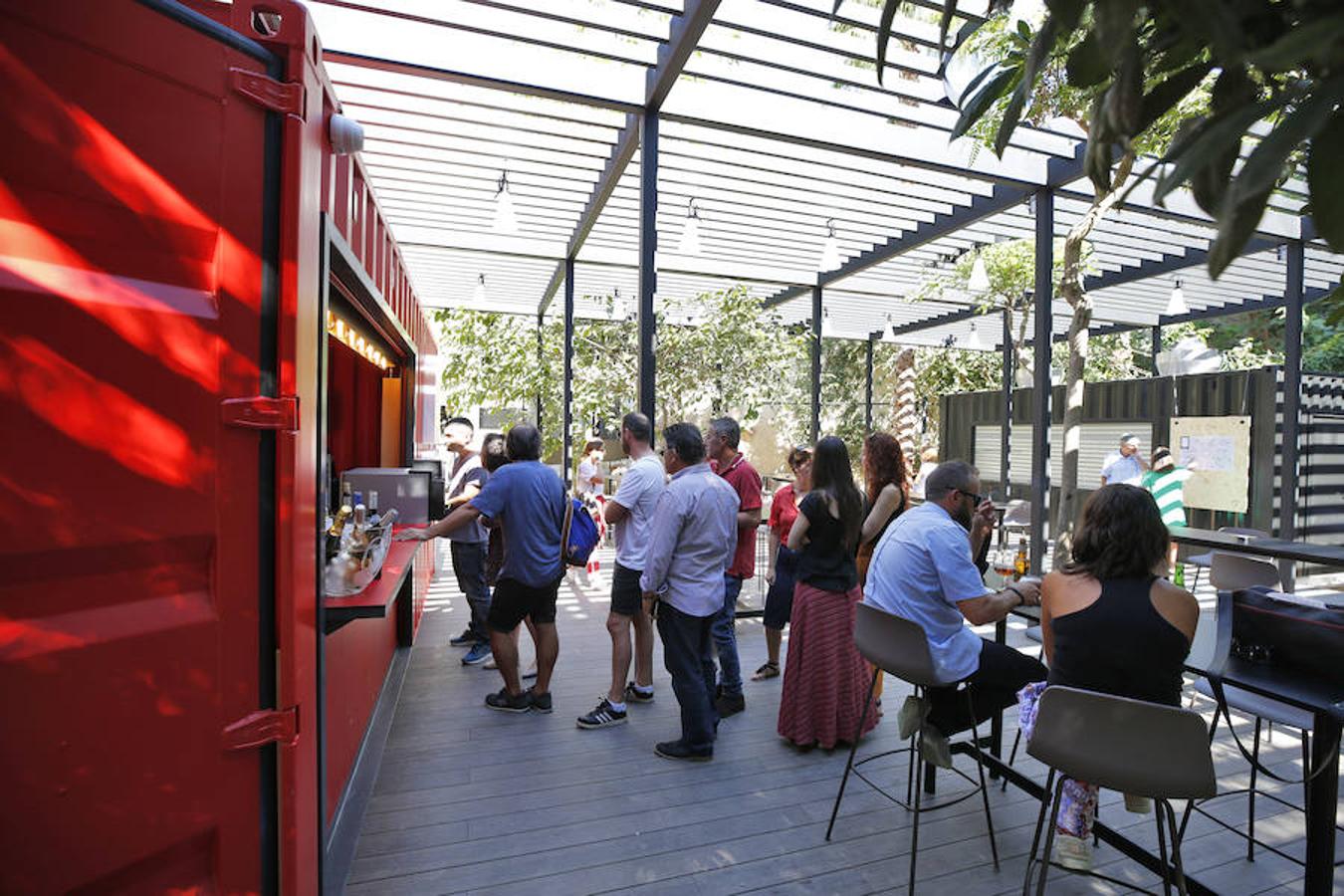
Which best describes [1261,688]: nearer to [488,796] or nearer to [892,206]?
[488,796]

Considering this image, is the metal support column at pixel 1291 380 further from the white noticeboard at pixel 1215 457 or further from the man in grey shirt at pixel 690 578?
the man in grey shirt at pixel 690 578

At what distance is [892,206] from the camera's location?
22.2 feet

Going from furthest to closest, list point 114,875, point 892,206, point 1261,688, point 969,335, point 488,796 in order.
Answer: point 969,335 < point 892,206 < point 488,796 < point 1261,688 < point 114,875

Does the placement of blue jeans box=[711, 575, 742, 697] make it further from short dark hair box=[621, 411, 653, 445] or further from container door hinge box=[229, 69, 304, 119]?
container door hinge box=[229, 69, 304, 119]

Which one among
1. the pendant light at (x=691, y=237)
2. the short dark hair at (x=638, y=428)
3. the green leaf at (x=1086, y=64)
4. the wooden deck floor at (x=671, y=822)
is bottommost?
the wooden deck floor at (x=671, y=822)

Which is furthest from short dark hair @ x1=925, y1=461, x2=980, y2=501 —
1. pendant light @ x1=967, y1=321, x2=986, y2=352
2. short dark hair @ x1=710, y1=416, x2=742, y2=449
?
pendant light @ x1=967, y1=321, x2=986, y2=352

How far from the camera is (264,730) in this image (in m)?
1.58

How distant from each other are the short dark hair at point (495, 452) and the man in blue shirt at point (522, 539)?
61cm

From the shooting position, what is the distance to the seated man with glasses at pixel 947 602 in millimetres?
2762

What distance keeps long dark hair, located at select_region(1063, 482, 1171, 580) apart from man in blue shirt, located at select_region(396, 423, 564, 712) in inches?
106

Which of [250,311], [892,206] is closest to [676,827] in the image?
[250,311]

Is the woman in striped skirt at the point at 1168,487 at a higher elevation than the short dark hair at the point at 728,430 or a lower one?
lower

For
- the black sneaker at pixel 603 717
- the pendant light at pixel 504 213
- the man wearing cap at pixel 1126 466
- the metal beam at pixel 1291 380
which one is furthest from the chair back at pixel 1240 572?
the pendant light at pixel 504 213

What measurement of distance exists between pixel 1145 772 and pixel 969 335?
12.1 m
